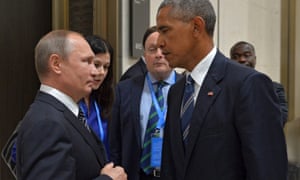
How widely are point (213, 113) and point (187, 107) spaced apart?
190 millimetres

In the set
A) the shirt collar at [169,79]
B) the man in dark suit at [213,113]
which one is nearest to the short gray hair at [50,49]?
the man in dark suit at [213,113]

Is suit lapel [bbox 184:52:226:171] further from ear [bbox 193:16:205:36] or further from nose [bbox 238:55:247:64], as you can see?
nose [bbox 238:55:247:64]

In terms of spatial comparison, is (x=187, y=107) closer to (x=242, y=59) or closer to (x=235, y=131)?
(x=235, y=131)

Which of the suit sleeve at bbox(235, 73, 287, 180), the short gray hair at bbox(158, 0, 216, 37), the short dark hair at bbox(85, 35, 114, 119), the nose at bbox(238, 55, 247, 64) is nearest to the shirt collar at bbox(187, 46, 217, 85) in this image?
the short gray hair at bbox(158, 0, 216, 37)

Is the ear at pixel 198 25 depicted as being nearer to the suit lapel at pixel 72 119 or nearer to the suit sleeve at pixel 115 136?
the suit lapel at pixel 72 119

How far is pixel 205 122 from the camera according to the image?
6.50ft

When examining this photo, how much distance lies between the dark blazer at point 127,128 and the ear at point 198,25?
95 cm

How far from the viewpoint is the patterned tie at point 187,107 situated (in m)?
2.10

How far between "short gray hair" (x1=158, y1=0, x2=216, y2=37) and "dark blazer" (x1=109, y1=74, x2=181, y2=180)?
954 mm

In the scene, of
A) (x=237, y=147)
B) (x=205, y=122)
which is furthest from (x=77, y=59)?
(x=237, y=147)

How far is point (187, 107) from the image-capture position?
6.99 feet

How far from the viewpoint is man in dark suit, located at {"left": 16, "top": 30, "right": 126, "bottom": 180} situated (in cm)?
171

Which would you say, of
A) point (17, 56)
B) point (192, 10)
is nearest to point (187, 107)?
point (192, 10)

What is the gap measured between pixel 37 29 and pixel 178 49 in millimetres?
2241
